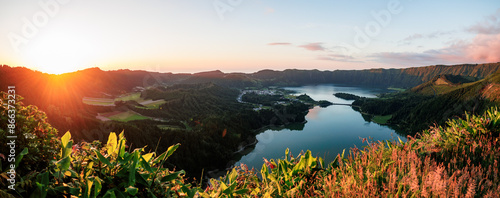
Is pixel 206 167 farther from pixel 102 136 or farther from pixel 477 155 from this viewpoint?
pixel 477 155

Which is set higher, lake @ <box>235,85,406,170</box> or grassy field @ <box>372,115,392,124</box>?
grassy field @ <box>372,115,392,124</box>

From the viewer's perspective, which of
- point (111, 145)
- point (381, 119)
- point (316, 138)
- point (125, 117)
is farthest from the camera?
point (381, 119)

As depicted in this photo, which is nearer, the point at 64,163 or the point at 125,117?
the point at 64,163

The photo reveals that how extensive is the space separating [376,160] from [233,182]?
3.27 meters

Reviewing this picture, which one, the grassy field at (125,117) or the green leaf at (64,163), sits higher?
the green leaf at (64,163)

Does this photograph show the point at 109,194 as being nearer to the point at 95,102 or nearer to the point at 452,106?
the point at 95,102

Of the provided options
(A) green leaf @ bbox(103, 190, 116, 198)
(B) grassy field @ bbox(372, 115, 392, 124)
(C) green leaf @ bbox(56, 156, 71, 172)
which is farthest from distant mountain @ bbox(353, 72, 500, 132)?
(C) green leaf @ bbox(56, 156, 71, 172)

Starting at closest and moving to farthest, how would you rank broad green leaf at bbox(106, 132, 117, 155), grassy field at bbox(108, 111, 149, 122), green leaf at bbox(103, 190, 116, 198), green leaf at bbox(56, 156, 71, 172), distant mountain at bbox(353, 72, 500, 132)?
green leaf at bbox(103, 190, 116, 198)
green leaf at bbox(56, 156, 71, 172)
broad green leaf at bbox(106, 132, 117, 155)
grassy field at bbox(108, 111, 149, 122)
distant mountain at bbox(353, 72, 500, 132)

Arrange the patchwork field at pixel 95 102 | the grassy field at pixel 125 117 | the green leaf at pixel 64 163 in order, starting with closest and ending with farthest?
the green leaf at pixel 64 163
the grassy field at pixel 125 117
the patchwork field at pixel 95 102

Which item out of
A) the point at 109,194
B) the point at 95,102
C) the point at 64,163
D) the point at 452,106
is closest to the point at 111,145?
the point at 64,163

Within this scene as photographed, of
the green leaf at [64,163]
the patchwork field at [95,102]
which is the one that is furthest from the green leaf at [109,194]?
the patchwork field at [95,102]

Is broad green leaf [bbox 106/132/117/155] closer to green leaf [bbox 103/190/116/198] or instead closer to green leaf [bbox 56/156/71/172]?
green leaf [bbox 56/156/71/172]

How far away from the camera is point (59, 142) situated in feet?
10.8

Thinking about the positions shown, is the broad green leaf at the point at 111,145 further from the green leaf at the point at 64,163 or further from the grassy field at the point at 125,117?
the grassy field at the point at 125,117
